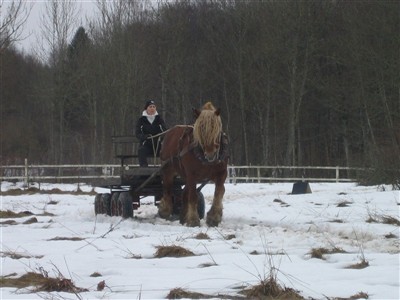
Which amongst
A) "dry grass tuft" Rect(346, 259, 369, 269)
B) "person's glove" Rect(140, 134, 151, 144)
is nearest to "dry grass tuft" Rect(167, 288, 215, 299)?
"dry grass tuft" Rect(346, 259, 369, 269)

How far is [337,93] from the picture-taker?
33.2 metres

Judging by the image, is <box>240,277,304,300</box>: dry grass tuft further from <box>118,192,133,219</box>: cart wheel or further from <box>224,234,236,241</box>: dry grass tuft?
<box>118,192,133,219</box>: cart wheel

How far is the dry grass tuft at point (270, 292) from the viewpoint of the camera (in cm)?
434

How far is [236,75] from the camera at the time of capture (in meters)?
36.9

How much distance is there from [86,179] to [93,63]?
9.99 meters

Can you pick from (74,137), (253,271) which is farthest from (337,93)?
(253,271)

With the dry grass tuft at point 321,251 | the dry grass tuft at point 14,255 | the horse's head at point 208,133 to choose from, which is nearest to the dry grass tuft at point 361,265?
the dry grass tuft at point 321,251

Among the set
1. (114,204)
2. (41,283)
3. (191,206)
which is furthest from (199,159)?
(41,283)

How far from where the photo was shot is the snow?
4.70m

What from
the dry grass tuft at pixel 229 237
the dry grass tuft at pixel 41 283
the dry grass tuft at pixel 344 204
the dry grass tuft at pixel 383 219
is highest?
the dry grass tuft at pixel 344 204

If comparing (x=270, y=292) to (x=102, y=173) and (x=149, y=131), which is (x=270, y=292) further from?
(x=102, y=173)

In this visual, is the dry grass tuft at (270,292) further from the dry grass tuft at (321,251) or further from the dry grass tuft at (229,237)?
the dry grass tuft at (229,237)

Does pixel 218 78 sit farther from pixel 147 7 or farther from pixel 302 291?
pixel 302 291

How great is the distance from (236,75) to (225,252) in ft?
102
